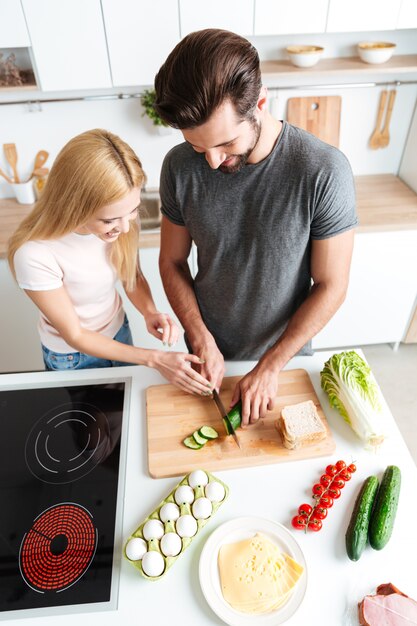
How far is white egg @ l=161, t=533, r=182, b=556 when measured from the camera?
3.35 ft

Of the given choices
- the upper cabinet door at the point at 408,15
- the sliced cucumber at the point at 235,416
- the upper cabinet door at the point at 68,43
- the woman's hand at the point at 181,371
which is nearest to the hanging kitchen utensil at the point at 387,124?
the upper cabinet door at the point at 408,15

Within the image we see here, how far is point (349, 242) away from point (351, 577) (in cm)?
85

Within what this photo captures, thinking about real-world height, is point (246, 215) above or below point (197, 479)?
above

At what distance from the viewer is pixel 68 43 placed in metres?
2.22

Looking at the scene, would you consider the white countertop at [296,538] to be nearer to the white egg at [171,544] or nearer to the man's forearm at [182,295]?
the white egg at [171,544]

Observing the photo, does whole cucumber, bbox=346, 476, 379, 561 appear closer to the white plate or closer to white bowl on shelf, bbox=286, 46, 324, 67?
the white plate

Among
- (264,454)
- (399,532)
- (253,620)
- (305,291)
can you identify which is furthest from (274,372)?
(253,620)

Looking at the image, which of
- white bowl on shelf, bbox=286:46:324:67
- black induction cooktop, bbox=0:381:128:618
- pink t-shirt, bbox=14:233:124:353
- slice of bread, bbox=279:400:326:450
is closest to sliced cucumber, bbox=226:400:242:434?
slice of bread, bbox=279:400:326:450

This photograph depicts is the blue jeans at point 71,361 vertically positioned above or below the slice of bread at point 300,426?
below

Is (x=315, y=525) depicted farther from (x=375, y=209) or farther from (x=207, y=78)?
(x=375, y=209)

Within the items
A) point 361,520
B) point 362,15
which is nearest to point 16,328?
point 361,520

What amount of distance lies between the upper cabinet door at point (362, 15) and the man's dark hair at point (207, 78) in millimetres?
1500

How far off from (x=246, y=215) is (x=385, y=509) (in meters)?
0.86

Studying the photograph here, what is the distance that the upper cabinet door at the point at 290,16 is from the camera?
2.22 meters
